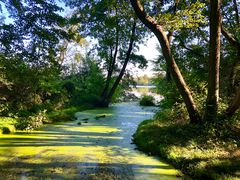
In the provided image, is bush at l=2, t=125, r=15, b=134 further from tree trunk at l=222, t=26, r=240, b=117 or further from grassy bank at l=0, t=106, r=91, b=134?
tree trunk at l=222, t=26, r=240, b=117

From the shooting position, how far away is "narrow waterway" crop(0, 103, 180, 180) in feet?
20.1

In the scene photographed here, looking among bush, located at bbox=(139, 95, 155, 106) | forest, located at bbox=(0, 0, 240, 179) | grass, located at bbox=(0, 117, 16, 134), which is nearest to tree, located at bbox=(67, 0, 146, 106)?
bush, located at bbox=(139, 95, 155, 106)

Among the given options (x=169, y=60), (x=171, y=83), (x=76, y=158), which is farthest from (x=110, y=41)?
(x=76, y=158)

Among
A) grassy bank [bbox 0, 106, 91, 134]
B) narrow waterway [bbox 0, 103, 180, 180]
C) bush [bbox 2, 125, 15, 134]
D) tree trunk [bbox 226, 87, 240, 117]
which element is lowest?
narrow waterway [bbox 0, 103, 180, 180]

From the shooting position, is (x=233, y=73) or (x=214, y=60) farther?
(x=233, y=73)

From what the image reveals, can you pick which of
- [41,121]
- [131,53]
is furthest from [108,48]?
[41,121]

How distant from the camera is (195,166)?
6.32 meters

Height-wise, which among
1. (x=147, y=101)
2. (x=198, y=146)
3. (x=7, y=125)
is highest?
(x=147, y=101)

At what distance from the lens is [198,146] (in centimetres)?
769

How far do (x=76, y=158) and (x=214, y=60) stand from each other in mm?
4443

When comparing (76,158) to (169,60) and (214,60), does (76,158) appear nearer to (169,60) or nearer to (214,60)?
(169,60)

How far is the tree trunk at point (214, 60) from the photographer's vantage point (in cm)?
834

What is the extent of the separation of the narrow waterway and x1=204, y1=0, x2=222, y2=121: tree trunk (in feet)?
7.70

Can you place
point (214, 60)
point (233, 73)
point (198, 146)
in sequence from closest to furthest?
point (198, 146), point (214, 60), point (233, 73)
